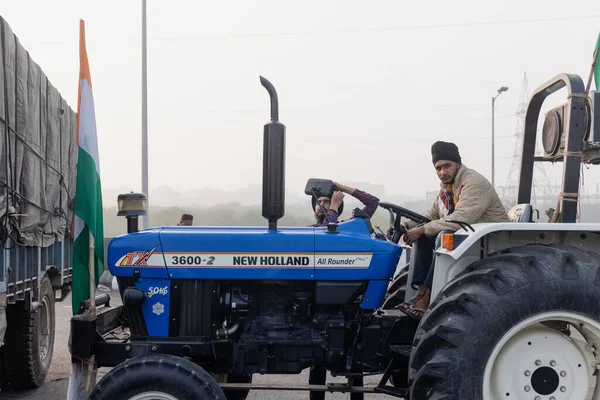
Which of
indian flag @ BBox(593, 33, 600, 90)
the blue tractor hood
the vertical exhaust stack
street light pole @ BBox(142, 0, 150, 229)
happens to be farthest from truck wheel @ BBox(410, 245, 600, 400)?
street light pole @ BBox(142, 0, 150, 229)

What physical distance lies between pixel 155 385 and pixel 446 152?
8.20ft

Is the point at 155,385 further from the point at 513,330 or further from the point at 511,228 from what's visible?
the point at 511,228

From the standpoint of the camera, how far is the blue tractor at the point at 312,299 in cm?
370

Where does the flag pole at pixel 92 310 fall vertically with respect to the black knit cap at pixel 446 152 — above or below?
below

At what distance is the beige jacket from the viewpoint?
424cm

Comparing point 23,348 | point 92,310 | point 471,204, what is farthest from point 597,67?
point 23,348

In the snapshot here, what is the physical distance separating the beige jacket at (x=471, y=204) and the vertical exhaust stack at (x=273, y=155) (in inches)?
42.1

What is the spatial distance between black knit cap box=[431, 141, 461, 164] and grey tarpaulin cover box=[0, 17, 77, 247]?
11.1ft

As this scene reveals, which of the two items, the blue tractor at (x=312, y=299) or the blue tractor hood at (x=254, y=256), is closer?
the blue tractor at (x=312, y=299)

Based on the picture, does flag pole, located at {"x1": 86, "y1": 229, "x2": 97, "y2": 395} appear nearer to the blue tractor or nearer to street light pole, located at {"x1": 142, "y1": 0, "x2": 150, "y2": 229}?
the blue tractor

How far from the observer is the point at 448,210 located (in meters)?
4.71

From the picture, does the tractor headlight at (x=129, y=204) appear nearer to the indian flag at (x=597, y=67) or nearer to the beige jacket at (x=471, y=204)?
the beige jacket at (x=471, y=204)

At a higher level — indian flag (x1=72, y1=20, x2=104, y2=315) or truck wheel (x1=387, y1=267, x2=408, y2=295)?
indian flag (x1=72, y1=20, x2=104, y2=315)

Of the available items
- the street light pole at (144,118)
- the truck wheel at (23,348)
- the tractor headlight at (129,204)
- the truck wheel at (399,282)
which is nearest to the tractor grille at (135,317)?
the tractor headlight at (129,204)
